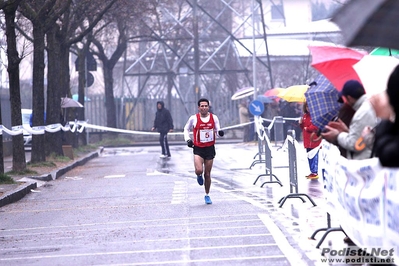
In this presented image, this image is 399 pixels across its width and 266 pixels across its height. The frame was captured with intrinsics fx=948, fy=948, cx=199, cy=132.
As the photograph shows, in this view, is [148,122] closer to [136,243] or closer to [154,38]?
[154,38]

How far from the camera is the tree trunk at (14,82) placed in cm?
2245

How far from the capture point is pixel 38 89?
27906 mm

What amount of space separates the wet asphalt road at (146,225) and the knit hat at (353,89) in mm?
1771

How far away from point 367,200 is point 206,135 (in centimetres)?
824

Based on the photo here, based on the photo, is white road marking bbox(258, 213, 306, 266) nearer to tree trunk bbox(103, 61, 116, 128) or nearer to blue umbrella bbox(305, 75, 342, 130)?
blue umbrella bbox(305, 75, 342, 130)

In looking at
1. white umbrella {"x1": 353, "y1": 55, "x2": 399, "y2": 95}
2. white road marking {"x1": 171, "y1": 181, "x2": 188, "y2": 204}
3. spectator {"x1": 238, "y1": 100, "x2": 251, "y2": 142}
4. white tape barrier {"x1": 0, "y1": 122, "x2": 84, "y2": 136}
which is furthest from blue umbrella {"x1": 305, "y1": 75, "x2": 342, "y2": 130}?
spectator {"x1": 238, "y1": 100, "x2": 251, "y2": 142}

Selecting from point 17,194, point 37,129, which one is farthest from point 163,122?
point 17,194

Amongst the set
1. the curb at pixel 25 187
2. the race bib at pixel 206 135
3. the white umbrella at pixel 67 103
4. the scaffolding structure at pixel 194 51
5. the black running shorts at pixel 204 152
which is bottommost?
the curb at pixel 25 187

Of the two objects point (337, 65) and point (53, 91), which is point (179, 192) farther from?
point (53, 91)

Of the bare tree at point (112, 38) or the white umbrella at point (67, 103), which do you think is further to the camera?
the bare tree at point (112, 38)

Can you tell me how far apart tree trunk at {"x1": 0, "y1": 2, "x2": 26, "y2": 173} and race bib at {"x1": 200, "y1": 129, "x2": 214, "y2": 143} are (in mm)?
7465

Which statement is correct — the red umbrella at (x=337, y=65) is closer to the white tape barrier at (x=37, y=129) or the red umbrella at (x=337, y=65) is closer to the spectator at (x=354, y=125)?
the spectator at (x=354, y=125)

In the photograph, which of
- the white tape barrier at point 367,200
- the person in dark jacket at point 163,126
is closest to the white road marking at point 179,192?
the white tape barrier at point 367,200

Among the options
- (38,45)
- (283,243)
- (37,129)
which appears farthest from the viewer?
(37,129)
